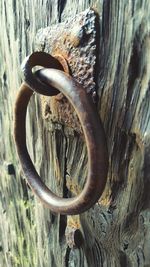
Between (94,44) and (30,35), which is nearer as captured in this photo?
(94,44)

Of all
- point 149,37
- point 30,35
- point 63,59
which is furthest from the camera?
point 30,35

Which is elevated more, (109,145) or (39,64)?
(39,64)

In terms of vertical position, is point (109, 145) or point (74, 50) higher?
point (74, 50)

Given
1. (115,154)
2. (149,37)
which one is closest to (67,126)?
(115,154)

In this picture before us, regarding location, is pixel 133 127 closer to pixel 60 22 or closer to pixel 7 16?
pixel 60 22

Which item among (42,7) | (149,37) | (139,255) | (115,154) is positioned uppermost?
(42,7)
